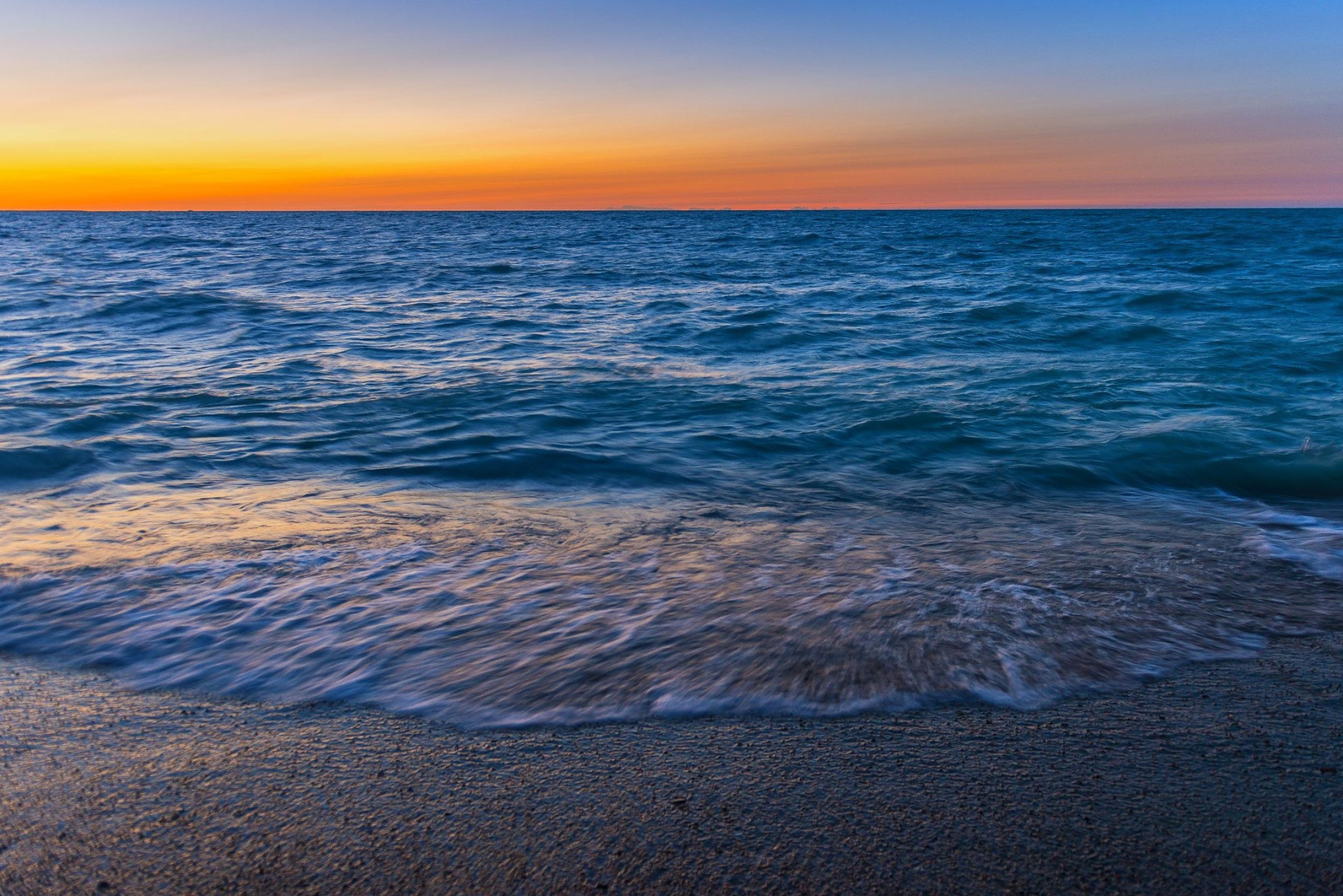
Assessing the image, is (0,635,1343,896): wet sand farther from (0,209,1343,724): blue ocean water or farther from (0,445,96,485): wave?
(0,445,96,485): wave

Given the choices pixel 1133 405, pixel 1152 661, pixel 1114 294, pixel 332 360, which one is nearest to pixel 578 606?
pixel 1152 661

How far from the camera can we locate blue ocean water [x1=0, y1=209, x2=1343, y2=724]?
3531 mm

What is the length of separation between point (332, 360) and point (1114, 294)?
52.9 ft

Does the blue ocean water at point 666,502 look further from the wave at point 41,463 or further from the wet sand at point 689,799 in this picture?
the wet sand at point 689,799

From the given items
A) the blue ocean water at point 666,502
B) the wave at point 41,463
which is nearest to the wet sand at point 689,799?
the blue ocean water at point 666,502

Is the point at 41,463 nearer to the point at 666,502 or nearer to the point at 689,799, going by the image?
the point at 666,502

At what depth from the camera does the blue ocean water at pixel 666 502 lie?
353cm

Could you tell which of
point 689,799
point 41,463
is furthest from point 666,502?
point 41,463

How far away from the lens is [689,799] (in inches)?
101

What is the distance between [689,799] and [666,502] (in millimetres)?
A: 3647

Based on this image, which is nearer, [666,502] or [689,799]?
[689,799]

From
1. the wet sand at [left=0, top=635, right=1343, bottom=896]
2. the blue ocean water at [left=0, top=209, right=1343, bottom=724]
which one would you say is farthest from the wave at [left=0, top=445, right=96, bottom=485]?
the wet sand at [left=0, top=635, right=1343, bottom=896]

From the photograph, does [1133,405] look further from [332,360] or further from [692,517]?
[332,360]

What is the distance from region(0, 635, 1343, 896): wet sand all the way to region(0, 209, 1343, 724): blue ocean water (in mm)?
233
